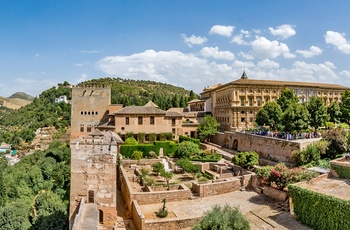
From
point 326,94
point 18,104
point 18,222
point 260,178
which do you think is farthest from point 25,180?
point 18,104

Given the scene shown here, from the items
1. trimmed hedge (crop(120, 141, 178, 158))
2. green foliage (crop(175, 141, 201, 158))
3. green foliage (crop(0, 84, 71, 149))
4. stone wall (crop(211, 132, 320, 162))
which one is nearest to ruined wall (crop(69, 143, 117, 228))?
green foliage (crop(175, 141, 201, 158))

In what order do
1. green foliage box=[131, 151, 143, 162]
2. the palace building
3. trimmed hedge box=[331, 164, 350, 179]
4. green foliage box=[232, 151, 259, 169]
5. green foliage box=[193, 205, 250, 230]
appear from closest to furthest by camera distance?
green foliage box=[193, 205, 250, 230]
trimmed hedge box=[331, 164, 350, 179]
green foliage box=[232, 151, 259, 169]
green foliage box=[131, 151, 143, 162]
the palace building

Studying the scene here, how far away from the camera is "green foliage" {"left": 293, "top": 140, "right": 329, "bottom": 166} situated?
2077 centimetres

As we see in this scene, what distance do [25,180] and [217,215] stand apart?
29491mm

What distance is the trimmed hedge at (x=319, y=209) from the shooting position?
1125 centimetres

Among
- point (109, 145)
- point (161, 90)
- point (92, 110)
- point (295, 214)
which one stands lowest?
point (295, 214)

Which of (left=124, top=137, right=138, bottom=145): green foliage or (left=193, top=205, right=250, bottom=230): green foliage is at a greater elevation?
(left=124, top=137, right=138, bottom=145): green foliage

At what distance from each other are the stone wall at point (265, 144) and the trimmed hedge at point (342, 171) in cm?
665

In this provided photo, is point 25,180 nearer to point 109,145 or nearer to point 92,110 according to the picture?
point 92,110

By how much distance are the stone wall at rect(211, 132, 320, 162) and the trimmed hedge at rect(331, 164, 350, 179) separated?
262 inches

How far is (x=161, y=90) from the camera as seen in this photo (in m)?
114

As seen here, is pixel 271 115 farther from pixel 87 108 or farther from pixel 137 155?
pixel 87 108

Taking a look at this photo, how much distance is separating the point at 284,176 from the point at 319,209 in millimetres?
3843

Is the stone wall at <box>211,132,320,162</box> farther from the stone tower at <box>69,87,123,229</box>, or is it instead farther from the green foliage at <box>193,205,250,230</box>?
the stone tower at <box>69,87,123,229</box>
